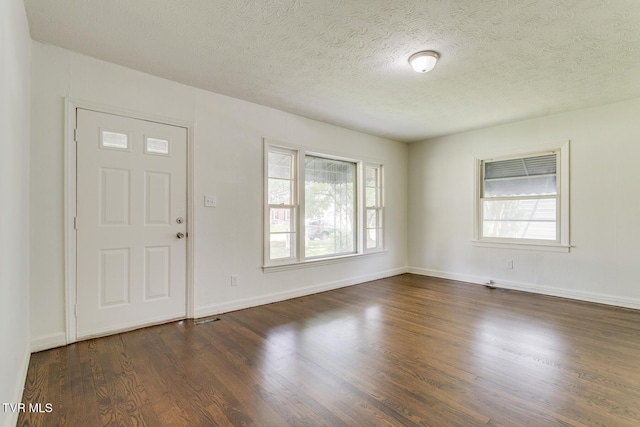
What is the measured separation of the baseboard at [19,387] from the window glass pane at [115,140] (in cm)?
178

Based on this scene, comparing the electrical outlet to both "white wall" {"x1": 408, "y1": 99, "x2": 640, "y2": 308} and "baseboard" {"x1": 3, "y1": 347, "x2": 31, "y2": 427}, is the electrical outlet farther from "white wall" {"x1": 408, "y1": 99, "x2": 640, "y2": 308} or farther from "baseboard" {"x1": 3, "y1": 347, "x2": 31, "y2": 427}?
"white wall" {"x1": 408, "y1": 99, "x2": 640, "y2": 308}

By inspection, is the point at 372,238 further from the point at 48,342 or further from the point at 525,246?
the point at 48,342

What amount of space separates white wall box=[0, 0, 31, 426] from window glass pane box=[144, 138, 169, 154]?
899 millimetres

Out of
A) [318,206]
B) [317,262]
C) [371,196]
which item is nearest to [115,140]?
[318,206]

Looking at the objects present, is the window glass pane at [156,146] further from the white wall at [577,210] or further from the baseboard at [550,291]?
the baseboard at [550,291]

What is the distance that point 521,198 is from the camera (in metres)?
4.73

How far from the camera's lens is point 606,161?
3963 mm

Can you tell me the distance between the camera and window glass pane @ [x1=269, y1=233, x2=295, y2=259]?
4137mm

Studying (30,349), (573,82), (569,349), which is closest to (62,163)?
(30,349)

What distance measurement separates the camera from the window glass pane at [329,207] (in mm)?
4686

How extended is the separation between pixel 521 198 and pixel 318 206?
3.10 meters

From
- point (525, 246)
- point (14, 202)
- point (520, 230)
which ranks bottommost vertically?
point (525, 246)

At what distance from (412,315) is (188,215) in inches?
107

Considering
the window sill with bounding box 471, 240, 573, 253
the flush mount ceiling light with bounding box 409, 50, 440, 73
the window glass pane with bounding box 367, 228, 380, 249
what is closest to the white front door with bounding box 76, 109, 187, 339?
the flush mount ceiling light with bounding box 409, 50, 440, 73
